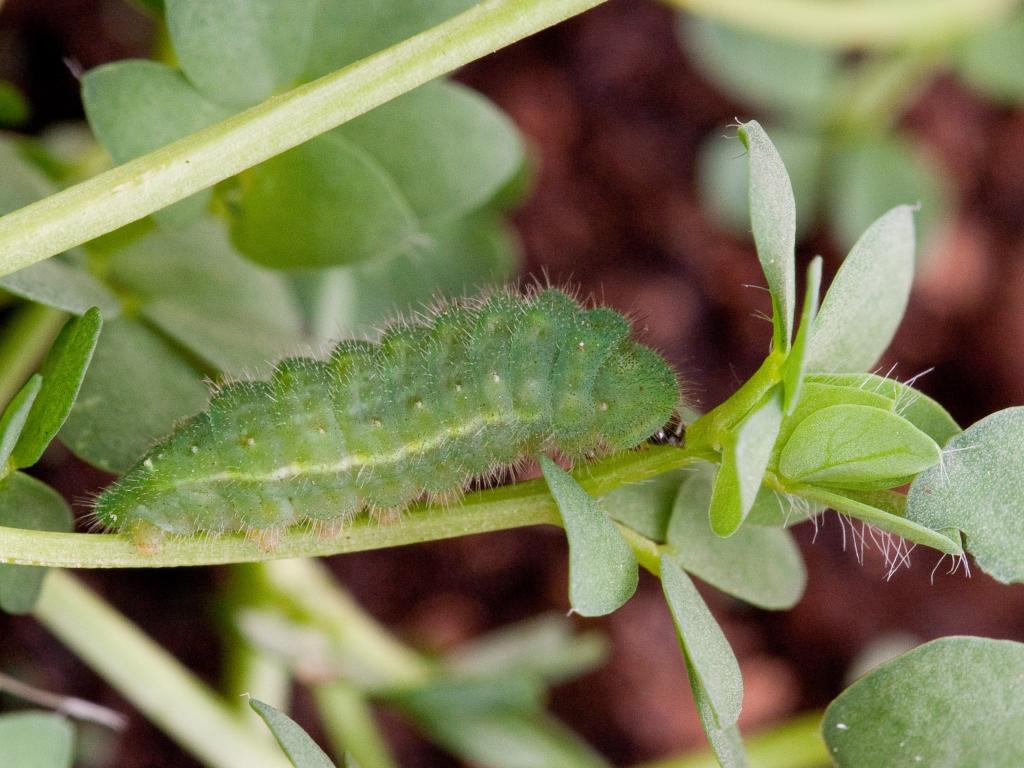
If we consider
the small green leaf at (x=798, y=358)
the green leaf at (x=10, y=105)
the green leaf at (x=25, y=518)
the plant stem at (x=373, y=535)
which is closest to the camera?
the small green leaf at (x=798, y=358)

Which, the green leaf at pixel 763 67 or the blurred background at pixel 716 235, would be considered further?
the green leaf at pixel 763 67

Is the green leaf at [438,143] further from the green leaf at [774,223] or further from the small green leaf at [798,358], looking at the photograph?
the small green leaf at [798,358]

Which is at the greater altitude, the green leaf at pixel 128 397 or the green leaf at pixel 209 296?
the green leaf at pixel 209 296

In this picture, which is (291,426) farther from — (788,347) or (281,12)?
(788,347)

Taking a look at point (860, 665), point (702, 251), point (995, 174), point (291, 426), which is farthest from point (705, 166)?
point (291, 426)

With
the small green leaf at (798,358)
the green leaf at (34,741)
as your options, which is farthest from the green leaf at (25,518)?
the small green leaf at (798,358)

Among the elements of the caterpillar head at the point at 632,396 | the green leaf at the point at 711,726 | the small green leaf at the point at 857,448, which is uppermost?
the caterpillar head at the point at 632,396

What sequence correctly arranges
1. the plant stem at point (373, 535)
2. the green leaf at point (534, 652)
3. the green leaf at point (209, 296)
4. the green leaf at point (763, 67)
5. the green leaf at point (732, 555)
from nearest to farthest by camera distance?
the plant stem at point (373, 535)
the green leaf at point (732, 555)
the green leaf at point (209, 296)
the green leaf at point (534, 652)
the green leaf at point (763, 67)
